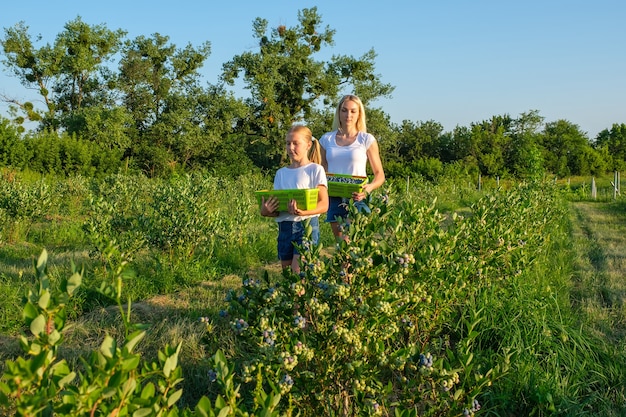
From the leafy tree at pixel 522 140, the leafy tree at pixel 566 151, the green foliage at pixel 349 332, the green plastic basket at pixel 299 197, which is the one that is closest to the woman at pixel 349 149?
the green plastic basket at pixel 299 197

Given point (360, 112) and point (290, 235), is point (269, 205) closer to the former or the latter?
point (290, 235)

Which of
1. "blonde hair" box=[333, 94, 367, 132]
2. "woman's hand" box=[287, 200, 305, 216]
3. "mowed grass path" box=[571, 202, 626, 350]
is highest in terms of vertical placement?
"blonde hair" box=[333, 94, 367, 132]

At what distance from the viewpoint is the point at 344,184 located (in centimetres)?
383

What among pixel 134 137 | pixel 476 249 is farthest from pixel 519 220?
pixel 134 137

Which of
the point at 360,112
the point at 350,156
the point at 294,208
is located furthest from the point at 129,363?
the point at 360,112

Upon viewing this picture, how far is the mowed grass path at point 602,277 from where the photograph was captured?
3846 millimetres

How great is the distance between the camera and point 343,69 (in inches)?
1191

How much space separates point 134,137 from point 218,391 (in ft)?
90.8

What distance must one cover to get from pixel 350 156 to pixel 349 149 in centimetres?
6

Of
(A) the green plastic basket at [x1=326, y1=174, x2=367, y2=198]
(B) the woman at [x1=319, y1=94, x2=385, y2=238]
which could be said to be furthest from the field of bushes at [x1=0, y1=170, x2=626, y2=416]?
(B) the woman at [x1=319, y1=94, x2=385, y2=238]

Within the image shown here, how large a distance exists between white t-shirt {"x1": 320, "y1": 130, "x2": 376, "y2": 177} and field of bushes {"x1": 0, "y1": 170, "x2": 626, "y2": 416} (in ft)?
1.21

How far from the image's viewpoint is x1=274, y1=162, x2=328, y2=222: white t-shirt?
140 inches

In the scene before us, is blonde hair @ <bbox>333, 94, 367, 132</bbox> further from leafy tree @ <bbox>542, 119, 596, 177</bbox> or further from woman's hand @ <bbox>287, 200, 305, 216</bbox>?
leafy tree @ <bbox>542, 119, 596, 177</bbox>

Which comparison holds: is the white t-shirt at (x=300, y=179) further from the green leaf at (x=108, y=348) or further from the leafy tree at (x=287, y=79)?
the leafy tree at (x=287, y=79)
